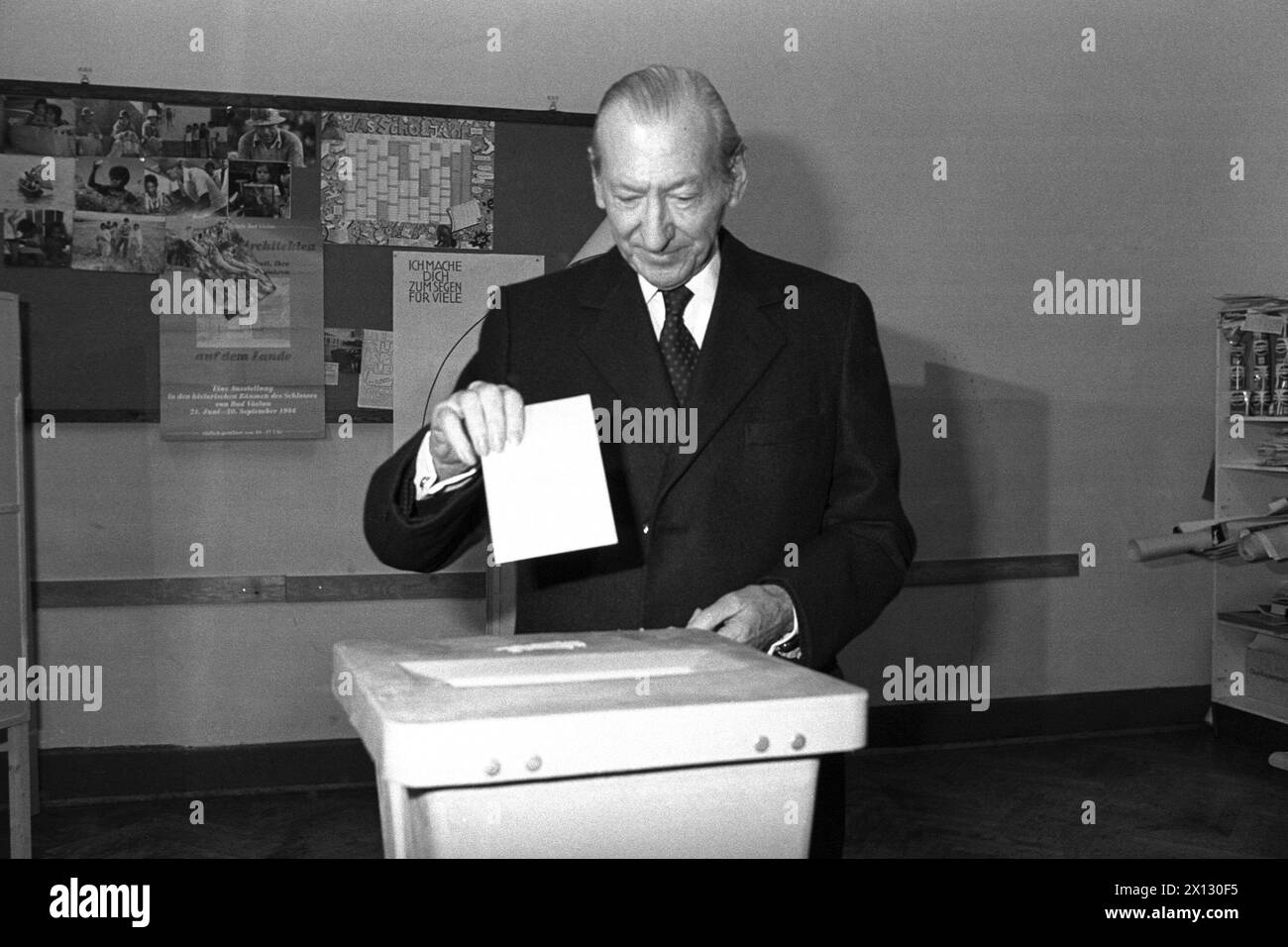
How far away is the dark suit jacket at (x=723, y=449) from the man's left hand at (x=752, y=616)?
5.1 inches

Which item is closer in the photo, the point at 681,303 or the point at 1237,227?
the point at 681,303

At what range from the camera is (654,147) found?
4.93ft

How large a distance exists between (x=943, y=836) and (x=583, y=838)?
3.07 m

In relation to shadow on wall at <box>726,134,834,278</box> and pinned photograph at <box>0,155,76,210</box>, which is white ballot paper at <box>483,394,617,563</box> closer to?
pinned photograph at <box>0,155,76,210</box>

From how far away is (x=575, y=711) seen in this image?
87cm

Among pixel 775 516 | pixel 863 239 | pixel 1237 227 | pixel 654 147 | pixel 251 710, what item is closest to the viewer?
pixel 654 147

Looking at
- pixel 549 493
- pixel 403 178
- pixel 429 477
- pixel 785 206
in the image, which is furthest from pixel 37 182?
pixel 549 493

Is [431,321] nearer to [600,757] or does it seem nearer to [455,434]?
[455,434]

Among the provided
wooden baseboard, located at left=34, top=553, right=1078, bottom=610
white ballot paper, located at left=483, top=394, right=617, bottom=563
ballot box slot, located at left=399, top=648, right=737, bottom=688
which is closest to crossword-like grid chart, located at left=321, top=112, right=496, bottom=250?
wooden baseboard, located at left=34, top=553, right=1078, bottom=610

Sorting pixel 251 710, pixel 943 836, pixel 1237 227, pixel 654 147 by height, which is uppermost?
pixel 1237 227

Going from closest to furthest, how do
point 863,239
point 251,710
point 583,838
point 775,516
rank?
point 583,838
point 775,516
point 251,710
point 863,239

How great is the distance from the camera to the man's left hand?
1349mm

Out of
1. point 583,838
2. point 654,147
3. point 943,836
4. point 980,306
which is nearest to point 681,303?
point 654,147
